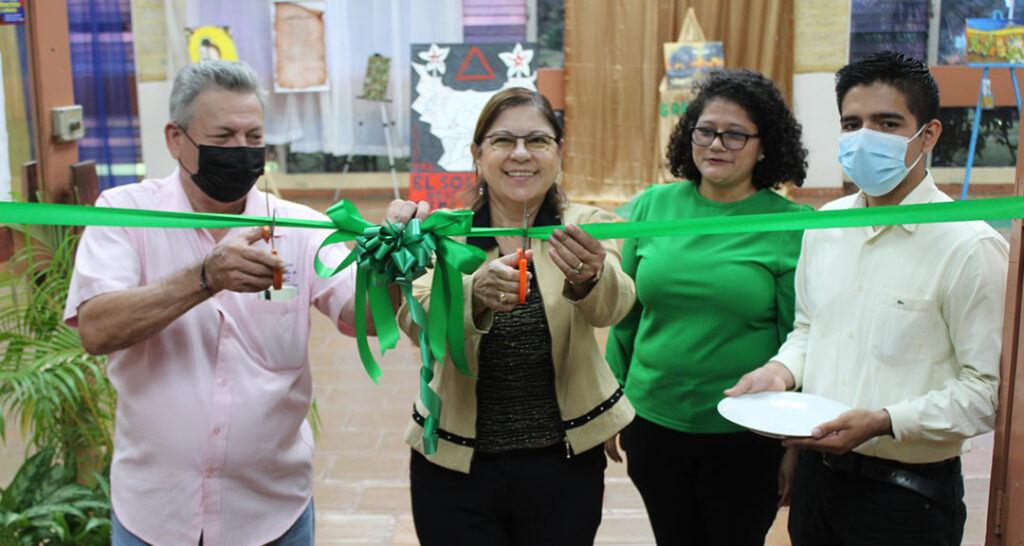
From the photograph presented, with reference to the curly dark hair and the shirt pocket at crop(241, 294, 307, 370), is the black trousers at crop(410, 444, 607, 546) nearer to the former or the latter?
the shirt pocket at crop(241, 294, 307, 370)

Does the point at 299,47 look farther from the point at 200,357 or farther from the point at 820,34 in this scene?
the point at 200,357

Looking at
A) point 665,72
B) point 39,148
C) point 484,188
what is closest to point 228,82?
point 484,188

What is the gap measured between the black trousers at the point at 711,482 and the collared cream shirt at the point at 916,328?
0.36m

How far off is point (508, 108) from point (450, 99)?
11.7ft

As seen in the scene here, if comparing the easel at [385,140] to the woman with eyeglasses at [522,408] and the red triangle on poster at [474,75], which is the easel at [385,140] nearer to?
the red triangle on poster at [474,75]

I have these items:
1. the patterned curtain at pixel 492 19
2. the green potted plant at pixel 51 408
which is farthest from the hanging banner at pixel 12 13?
the patterned curtain at pixel 492 19

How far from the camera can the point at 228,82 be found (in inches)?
75.5

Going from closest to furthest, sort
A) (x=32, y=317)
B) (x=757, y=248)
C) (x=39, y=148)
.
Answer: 1. (x=757, y=248)
2. (x=32, y=317)
3. (x=39, y=148)

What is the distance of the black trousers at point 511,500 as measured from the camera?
2.04 m

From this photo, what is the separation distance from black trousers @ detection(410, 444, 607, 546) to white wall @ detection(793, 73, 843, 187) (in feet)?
23.5

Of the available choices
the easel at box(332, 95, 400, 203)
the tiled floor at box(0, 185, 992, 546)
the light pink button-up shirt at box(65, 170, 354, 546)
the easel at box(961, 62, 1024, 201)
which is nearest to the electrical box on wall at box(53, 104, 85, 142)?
the tiled floor at box(0, 185, 992, 546)

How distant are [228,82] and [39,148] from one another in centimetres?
187

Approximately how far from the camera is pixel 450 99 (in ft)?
18.2

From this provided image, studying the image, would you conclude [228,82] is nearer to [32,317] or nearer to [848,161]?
[848,161]
